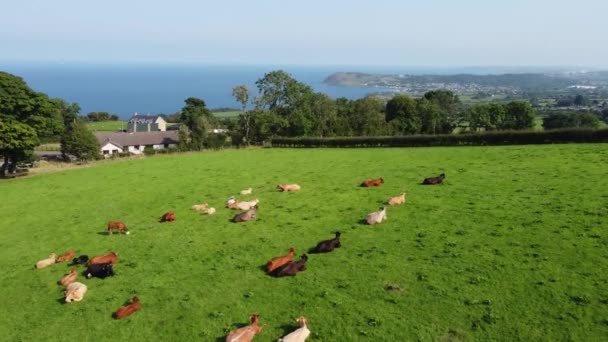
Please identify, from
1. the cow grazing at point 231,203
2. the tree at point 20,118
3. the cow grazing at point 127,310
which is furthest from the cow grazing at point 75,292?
the tree at point 20,118

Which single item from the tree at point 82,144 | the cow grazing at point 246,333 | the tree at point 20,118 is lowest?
the tree at point 82,144

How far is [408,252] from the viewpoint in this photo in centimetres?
1462

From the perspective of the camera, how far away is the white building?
84394 mm

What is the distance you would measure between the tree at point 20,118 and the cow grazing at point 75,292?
99.8 feet

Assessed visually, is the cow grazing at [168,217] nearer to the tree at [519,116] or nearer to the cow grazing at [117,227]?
the cow grazing at [117,227]

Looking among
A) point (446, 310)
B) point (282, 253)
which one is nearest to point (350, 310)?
point (446, 310)

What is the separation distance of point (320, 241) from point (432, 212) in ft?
16.6

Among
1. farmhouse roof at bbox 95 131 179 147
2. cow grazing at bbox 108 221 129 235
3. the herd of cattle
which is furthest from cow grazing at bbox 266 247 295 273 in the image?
farmhouse roof at bbox 95 131 179 147

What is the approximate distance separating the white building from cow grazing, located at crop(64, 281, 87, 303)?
74.3m

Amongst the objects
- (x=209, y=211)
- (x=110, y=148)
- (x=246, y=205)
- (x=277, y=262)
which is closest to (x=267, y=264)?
(x=277, y=262)

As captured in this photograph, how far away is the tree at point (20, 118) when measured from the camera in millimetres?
39000

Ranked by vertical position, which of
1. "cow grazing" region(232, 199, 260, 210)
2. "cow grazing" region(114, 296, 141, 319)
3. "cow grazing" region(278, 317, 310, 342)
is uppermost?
"cow grazing" region(232, 199, 260, 210)

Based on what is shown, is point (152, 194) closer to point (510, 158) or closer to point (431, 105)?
point (510, 158)

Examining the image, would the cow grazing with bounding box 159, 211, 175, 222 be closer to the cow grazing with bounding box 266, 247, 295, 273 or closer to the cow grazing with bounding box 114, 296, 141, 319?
the cow grazing with bounding box 266, 247, 295, 273
